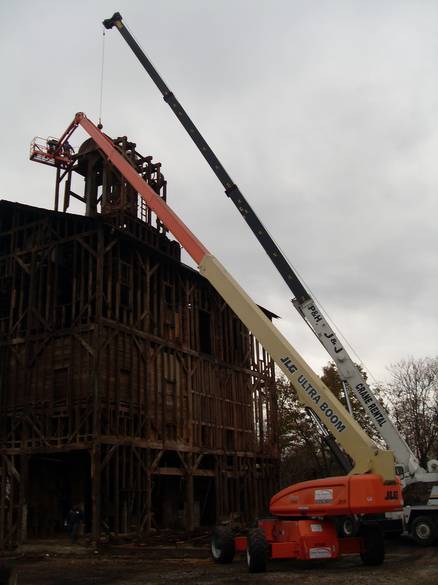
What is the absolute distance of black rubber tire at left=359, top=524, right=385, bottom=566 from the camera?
569 inches

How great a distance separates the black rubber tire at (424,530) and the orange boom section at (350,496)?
7.16 m

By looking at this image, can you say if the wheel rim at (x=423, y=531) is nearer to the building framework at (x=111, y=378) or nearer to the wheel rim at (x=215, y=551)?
the wheel rim at (x=215, y=551)

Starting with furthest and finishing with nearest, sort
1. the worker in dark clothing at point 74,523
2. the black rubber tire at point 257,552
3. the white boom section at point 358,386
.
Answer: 1. the worker in dark clothing at point 74,523
2. the white boom section at point 358,386
3. the black rubber tire at point 257,552

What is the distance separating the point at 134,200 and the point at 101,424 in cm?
1103

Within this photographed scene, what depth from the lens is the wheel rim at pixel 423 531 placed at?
63.9 feet

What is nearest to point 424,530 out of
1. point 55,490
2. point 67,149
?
point 55,490

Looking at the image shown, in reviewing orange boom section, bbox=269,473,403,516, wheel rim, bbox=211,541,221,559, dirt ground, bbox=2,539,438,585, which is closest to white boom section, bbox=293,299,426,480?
dirt ground, bbox=2,539,438,585

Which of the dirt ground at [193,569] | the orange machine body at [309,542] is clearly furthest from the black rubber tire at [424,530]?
the orange machine body at [309,542]

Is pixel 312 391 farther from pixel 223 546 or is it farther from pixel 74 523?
pixel 74 523

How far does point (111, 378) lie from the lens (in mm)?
24234

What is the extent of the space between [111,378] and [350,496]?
13.1 metres

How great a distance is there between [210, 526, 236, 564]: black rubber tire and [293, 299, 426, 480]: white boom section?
4.90 meters

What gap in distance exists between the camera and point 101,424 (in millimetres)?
23125

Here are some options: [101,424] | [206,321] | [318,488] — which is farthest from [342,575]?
[206,321]
